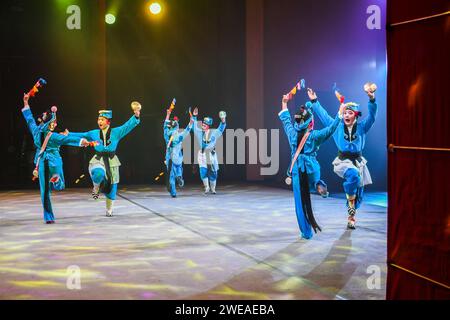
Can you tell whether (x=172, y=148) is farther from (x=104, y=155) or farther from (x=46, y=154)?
(x=46, y=154)

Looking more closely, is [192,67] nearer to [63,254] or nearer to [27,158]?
[27,158]

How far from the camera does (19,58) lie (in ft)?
53.6

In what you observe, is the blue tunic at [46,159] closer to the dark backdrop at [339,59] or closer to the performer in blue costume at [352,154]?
the performer in blue costume at [352,154]

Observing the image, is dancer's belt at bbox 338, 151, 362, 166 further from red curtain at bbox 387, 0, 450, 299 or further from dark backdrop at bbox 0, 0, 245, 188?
dark backdrop at bbox 0, 0, 245, 188

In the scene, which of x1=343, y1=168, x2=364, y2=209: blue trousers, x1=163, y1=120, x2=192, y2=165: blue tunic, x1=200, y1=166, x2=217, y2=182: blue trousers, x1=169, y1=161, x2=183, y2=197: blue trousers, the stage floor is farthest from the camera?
x1=200, y1=166, x2=217, y2=182: blue trousers

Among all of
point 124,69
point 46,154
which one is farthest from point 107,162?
point 124,69

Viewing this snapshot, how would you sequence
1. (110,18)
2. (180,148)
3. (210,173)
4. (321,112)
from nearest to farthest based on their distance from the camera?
(321,112) < (180,148) < (210,173) < (110,18)

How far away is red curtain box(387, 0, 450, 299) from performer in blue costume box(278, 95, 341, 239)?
3.13 meters

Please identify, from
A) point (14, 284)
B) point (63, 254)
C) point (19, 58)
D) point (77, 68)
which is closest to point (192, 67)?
point (77, 68)

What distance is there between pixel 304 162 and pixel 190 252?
6.17ft

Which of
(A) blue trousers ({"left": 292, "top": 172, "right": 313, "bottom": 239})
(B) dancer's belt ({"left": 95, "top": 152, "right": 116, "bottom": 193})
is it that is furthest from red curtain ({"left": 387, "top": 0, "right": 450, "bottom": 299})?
(B) dancer's belt ({"left": 95, "top": 152, "right": 116, "bottom": 193})

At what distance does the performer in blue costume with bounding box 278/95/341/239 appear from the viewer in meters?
7.74

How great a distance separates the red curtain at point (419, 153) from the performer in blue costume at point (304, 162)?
3135mm

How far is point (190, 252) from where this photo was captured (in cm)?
700
